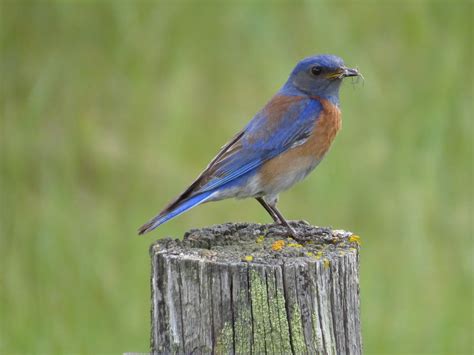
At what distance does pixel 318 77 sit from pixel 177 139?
6.15 feet

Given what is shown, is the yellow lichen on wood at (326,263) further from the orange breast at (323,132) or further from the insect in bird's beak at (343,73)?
the insect in bird's beak at (343,73)

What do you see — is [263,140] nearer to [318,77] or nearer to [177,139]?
[318,77]

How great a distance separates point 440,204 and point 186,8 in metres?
2.45

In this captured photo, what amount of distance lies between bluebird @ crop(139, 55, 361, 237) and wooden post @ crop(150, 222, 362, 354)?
1213 mm

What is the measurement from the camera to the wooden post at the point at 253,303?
4371 mm

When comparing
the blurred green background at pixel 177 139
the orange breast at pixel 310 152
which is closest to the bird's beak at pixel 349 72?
the orange breast at pixel 310 152

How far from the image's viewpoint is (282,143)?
6270mm

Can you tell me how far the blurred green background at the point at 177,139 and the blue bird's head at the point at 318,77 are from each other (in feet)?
4.57

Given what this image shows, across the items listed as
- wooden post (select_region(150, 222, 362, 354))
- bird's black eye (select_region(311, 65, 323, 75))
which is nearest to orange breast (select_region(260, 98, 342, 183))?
bird's black eye (select_region(311, 65, 323, 75))

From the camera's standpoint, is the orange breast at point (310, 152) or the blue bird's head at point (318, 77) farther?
the blue bird's head at point (318, 77)

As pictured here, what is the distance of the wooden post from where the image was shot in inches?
172

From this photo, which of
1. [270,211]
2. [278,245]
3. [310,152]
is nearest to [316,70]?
[310,152]

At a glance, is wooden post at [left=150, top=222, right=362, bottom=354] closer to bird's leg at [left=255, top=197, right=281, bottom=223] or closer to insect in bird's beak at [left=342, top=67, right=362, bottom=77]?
bird's leg at [left=255, top=197, right=281, bottom=223]

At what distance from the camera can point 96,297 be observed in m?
8.13
